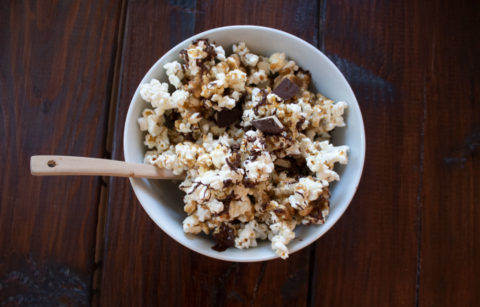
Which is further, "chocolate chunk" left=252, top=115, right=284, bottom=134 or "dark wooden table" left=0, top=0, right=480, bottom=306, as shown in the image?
"dark wooden table" left=0, top=0, right=480, bottom=306

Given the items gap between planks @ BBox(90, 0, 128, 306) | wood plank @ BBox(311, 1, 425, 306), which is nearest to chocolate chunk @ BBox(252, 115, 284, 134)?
wood plank @ BBox(311, 1, 425, 306)

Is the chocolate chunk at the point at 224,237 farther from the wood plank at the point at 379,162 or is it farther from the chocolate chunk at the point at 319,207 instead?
the wood plank at the point at 379,162

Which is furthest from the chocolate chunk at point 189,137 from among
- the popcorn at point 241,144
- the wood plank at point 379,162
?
the wood plank at point 379,162

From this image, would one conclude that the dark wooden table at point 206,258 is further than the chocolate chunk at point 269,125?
Yes

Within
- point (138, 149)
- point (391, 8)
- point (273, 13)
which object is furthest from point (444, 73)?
point (138, 149)

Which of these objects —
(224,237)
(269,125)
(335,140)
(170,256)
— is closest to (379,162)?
(335,140)

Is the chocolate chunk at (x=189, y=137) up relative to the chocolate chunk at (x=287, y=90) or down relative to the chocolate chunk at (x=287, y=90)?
down

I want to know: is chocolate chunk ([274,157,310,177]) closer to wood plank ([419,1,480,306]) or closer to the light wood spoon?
the light wood spoon
